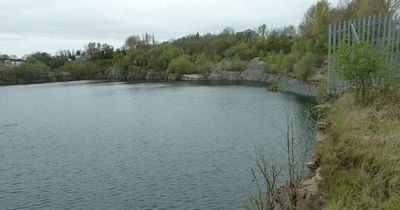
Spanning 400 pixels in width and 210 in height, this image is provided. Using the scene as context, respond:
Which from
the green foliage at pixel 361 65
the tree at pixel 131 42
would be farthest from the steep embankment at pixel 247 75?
the green foliage at pixel 361 65

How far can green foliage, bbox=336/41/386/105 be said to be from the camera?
34.2ft

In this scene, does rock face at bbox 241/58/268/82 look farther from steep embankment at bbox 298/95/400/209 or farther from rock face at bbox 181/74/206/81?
steep embankment at bbox 298/95/400/209

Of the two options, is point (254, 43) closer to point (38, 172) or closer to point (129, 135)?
point (129, 135)

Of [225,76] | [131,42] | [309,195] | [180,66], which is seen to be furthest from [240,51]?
[309,195]

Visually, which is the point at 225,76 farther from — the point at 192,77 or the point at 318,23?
the point at 318,23

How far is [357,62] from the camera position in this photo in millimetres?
10586

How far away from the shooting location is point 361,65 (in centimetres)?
1056

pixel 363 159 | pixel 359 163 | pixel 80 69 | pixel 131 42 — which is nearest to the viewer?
pixel 363 159

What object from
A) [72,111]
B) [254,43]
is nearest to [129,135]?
[72,111]

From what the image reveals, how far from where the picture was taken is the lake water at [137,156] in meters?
17.9

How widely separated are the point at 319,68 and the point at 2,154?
48579 mm

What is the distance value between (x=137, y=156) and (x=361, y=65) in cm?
1729

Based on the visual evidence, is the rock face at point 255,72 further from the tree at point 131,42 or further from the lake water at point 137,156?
the tree at point 131,42

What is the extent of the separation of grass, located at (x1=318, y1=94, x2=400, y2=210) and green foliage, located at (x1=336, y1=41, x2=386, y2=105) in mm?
600
